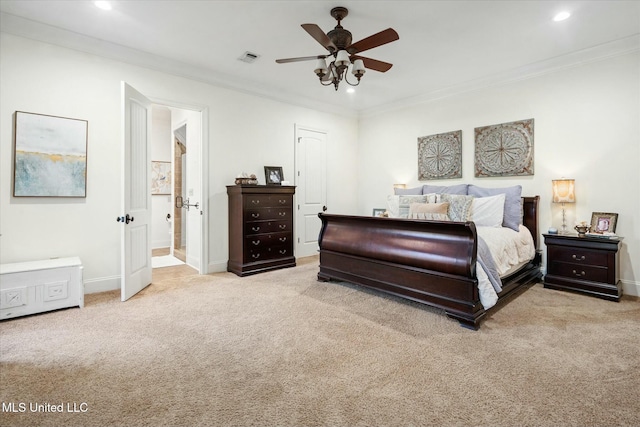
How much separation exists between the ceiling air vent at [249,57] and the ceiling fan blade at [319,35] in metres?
1.35

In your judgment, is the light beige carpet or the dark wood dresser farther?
the dark wood dresser

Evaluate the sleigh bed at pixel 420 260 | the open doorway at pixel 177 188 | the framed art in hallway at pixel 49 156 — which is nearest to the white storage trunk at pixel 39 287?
the framed art in hallway at pixel 49 156

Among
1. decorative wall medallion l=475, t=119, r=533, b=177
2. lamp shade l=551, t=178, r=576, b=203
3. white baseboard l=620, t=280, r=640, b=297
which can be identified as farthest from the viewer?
decorative wall medallion l=475, t=119, r=533, b=177

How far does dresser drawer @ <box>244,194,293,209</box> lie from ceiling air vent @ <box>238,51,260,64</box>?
170 cm

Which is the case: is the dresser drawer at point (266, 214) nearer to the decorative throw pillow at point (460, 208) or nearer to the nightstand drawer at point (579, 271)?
the decorative throw pillow at point (460, 208)

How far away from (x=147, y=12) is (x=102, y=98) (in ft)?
3.79

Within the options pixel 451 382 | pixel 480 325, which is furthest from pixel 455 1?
pixel 451 382

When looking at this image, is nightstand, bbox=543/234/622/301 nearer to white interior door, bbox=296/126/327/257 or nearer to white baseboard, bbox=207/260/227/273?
white interior door, bbox=296/126/327/257

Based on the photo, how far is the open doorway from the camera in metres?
4.71

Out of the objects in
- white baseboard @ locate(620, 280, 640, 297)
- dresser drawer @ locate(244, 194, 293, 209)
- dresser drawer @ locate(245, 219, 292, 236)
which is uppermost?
dresser drawer @ locate(244, 194, 293, 209)

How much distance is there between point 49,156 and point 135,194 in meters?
0.84

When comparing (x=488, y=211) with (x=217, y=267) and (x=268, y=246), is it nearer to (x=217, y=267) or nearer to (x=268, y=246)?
(x=268, y=246)

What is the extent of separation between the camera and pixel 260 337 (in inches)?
93.7

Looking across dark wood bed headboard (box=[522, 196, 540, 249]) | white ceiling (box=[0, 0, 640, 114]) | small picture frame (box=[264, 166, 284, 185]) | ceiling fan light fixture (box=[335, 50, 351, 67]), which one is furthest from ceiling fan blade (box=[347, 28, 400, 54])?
dark wood bed headboard (box=[522, 196, 540, 249])
